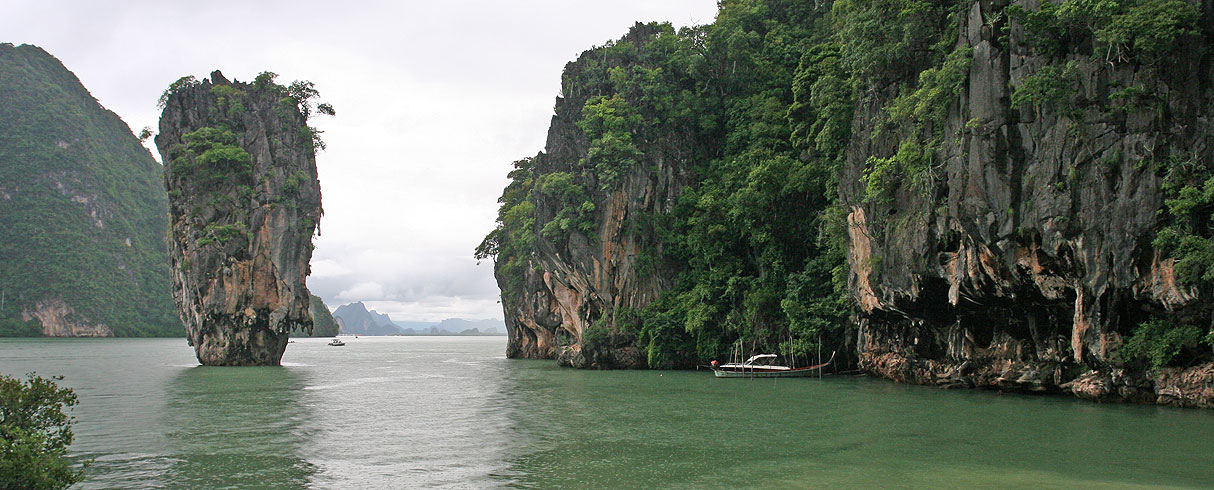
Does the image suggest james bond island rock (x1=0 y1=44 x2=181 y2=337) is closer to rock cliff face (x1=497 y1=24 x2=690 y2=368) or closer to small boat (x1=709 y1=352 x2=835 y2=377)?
rock cliff face (x1=497 y1=24 x2=690 y2=368)

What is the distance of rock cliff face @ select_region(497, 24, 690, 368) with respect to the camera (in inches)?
1407

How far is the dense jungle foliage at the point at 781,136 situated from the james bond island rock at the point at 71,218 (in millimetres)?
75416

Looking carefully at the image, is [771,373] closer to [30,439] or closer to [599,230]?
[599,230]

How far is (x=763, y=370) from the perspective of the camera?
3000cm

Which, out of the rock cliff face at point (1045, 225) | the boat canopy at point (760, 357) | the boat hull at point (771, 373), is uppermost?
the rock cliff face at point (1045, 225)

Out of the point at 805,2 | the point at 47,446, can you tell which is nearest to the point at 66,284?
the point at 805,2

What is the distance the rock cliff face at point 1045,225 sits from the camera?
17.3 metres

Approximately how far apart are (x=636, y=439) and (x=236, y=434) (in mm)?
8547

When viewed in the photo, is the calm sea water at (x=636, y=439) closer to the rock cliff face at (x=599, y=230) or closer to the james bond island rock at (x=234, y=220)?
the rock cliff face at (x=599, y=230)

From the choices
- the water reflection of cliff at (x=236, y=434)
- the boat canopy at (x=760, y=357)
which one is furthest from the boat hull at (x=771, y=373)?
the water reflection of cliff at (x=236, y=434)

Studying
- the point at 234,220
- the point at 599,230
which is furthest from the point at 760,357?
the point at 234,220

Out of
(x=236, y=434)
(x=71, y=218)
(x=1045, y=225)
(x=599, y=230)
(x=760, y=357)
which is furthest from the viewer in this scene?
(x=71, y=218)

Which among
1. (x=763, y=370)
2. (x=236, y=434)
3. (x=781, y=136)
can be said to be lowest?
(x=236, y=434)

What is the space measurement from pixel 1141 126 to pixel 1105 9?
288cm
